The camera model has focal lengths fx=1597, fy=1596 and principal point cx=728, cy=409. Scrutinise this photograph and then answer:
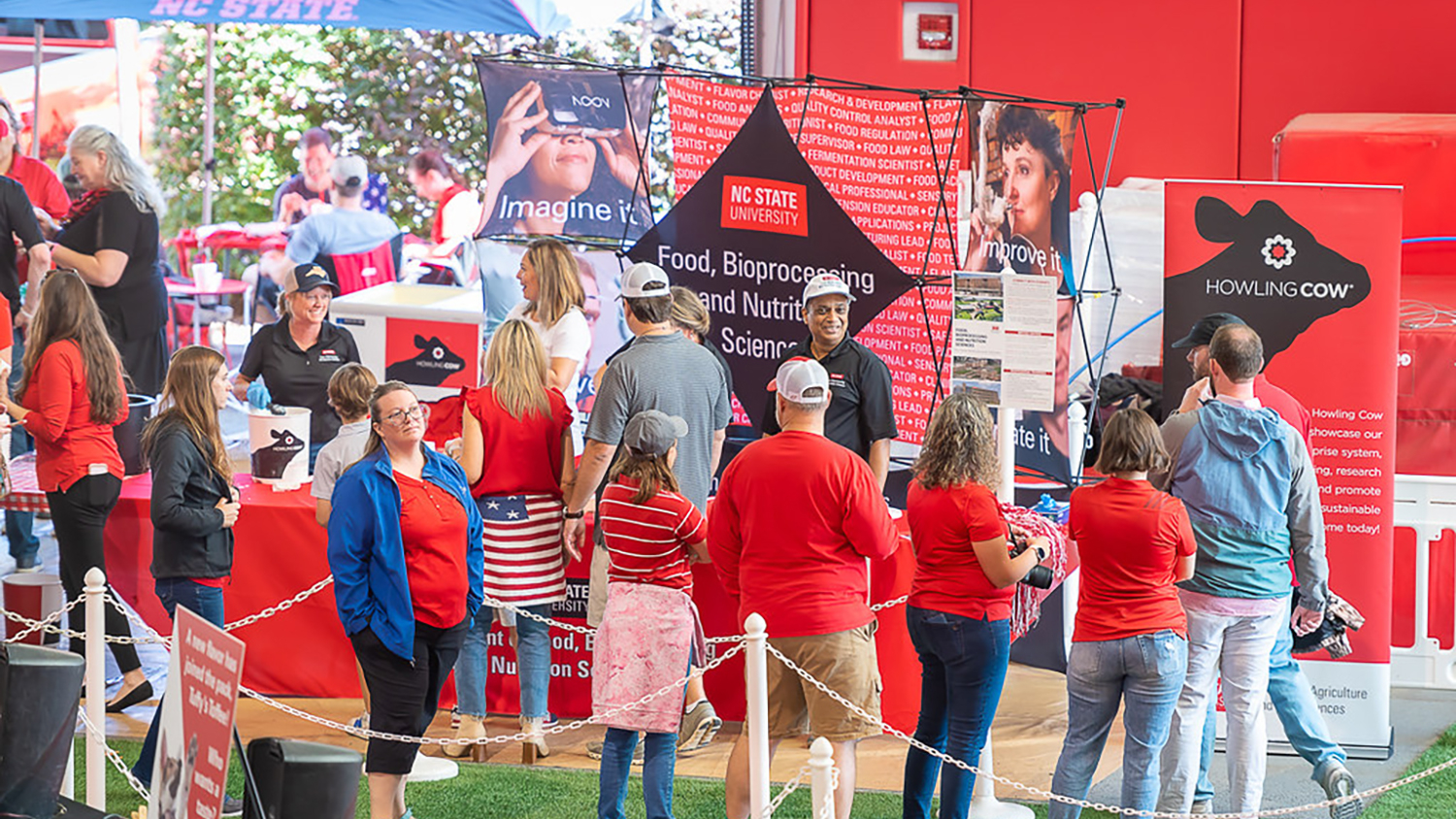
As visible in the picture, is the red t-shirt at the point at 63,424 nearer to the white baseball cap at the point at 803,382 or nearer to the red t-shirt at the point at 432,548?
the red t-shirt at the point at 432,548

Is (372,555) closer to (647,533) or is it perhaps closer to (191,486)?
(647,533)

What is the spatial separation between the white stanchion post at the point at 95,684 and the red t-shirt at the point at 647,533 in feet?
4.19

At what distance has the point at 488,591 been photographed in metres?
4.87

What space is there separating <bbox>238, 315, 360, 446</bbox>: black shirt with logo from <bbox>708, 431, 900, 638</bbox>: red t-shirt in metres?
2.39

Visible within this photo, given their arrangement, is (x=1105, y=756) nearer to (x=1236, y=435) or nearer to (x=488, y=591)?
(x=1236, y=435)

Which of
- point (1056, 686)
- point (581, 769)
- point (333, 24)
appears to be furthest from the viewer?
point (333, 24)

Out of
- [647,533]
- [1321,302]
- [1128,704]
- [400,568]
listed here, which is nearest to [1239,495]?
[1128,704]

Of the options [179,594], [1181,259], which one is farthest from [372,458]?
[1181,259]

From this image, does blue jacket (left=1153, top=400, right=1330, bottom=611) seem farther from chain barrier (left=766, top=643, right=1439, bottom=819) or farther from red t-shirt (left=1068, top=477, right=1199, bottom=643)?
chain barrier (left=766, top=643, right=1439, bottom=819)

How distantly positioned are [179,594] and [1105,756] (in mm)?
2890

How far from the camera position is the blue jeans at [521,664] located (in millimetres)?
4934

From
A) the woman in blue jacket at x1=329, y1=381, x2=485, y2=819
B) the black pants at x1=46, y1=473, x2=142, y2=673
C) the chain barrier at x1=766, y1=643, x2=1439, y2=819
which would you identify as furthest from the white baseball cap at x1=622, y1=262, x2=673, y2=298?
the black pants at x1=46, y1=473, x2=142, y2=673

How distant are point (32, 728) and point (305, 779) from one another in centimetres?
64

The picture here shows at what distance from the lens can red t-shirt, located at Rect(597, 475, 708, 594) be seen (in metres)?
4.06
